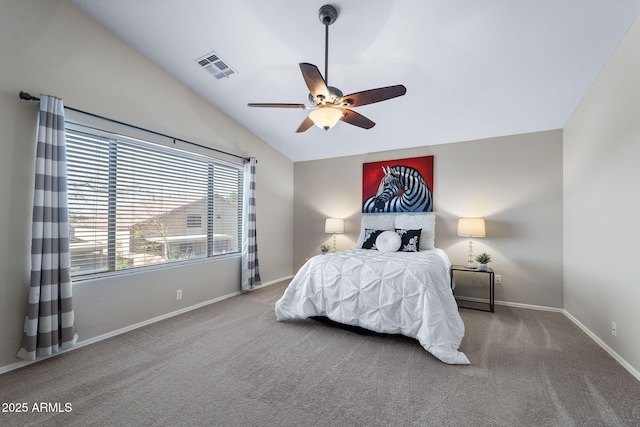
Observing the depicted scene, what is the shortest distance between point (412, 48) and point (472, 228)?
7.91ft

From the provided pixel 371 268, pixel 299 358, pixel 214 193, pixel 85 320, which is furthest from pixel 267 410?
pixel 214 193

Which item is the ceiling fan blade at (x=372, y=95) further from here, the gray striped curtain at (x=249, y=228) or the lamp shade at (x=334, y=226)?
the lamp shade at (x=334, y=226)

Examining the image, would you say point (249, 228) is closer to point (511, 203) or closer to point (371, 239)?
point (371, 239)

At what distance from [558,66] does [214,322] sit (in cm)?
448

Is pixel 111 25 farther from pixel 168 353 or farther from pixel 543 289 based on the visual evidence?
pixel 543 289

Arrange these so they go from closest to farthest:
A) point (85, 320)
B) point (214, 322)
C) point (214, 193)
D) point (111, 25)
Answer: point (85, 320)
point (111, 25)
point (214, 322)
point (214, 193)

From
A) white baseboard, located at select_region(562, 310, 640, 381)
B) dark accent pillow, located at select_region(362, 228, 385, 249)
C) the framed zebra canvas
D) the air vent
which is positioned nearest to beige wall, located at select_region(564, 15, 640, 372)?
white baseboard, located at select_region(562, 310, 640, 381)

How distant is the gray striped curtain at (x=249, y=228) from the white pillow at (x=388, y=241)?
78.3 inches

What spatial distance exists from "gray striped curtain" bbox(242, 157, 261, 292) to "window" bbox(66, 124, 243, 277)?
0.22 m

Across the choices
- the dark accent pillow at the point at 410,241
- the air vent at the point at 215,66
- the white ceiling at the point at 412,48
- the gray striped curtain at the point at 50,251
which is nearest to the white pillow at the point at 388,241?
the dark accent pillow at the point at 410,241

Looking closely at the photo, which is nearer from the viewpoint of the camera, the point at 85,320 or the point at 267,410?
the point at 267,410

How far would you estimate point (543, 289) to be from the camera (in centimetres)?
361

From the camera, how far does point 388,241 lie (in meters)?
3.92

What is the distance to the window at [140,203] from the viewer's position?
2648 mm
